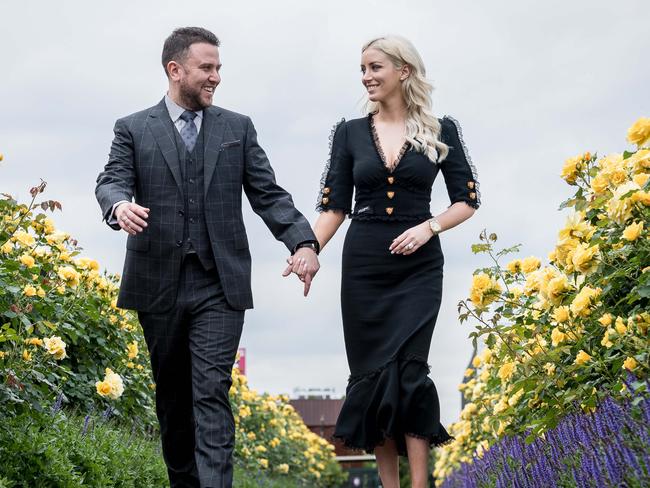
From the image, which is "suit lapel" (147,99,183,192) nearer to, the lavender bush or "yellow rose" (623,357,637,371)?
the lavender bush

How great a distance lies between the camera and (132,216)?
4359 millimetres

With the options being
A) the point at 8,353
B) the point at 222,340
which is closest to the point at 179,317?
the point at 222,340

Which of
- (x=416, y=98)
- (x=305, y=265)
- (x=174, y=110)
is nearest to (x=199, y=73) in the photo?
(x=174, y=110)

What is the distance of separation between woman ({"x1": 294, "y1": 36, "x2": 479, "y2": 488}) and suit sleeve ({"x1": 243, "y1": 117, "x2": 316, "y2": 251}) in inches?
21.1

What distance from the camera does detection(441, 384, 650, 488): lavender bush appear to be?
9.89ft

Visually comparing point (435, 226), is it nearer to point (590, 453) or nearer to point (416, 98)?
point (416, 98)

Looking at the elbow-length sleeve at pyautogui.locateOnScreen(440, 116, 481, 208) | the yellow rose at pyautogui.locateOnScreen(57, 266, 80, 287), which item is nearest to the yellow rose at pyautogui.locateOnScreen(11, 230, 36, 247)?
the yellow rose at pyautogui.locateOnScreen(57, 266, 80, 287)

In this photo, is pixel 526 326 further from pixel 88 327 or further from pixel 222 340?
pixel 88 327

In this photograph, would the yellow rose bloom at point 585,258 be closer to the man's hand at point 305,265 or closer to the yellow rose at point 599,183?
the yellow rose at point 599,183

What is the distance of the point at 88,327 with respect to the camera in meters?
7.61

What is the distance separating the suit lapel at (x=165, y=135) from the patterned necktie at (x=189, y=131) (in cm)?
5

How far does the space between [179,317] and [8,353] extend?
1.10m

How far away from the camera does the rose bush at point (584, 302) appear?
4.13 meters

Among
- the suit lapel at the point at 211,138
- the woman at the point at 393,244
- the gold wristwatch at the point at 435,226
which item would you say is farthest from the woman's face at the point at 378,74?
the suit lapel at the point at 211,138
